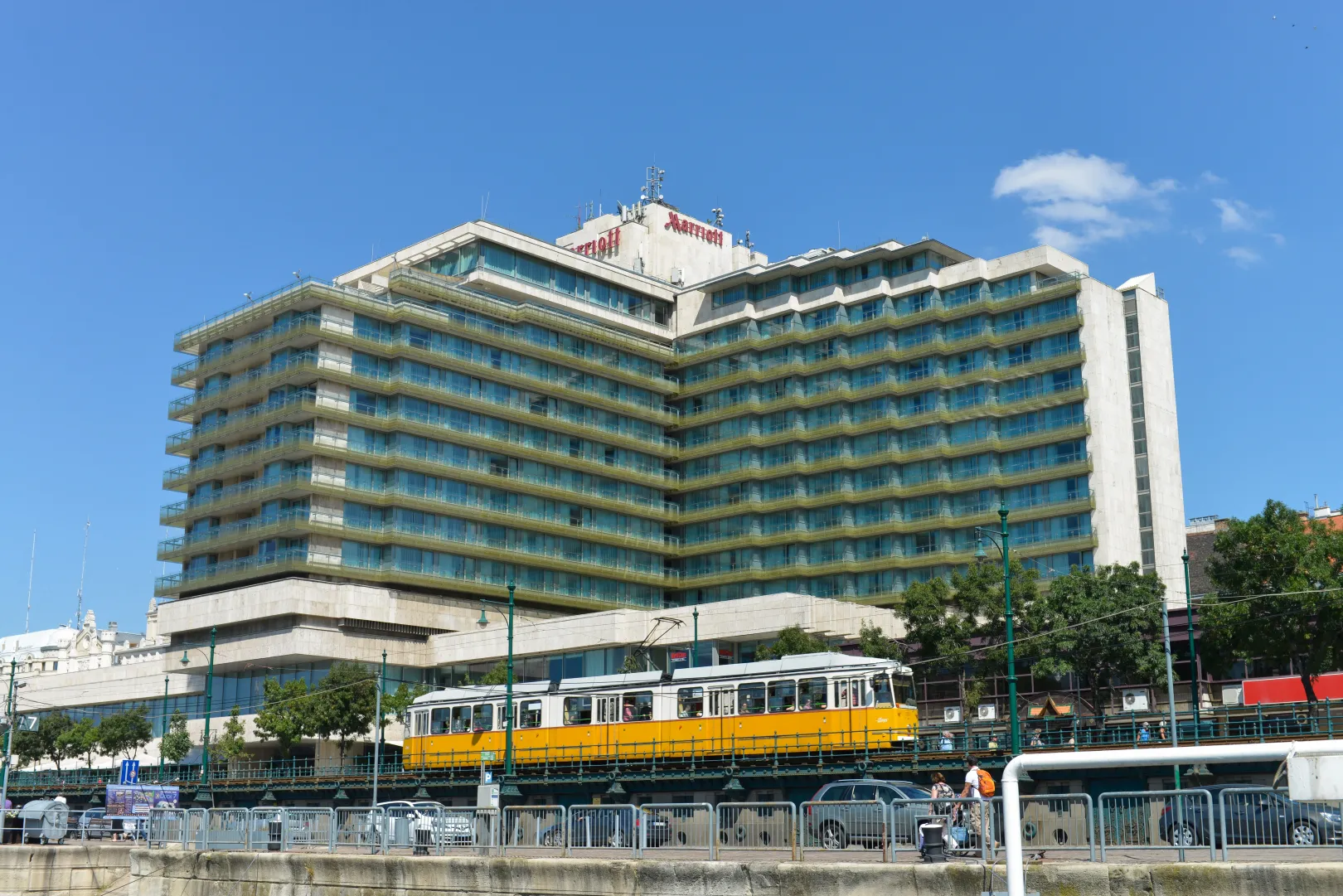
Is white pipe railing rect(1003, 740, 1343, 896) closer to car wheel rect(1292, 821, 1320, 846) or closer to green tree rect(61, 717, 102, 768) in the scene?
car wheel rect(1292, 821, 1320, 846)

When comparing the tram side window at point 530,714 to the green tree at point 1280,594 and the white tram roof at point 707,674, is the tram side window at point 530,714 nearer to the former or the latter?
the white tram roof at point 707,674

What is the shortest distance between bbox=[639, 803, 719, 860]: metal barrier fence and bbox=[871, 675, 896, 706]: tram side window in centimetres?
2361

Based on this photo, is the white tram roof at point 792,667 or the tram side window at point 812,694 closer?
the white tram roof at point 792,667

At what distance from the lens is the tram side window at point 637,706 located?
52.8 meters

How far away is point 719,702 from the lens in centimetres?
5116

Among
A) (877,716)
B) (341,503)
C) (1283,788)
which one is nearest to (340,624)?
(341,503)

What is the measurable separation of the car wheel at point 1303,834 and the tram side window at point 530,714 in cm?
3974

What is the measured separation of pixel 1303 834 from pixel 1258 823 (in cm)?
59

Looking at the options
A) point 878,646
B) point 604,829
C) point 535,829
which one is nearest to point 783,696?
point 878,646

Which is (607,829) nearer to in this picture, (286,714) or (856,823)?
(856,823)

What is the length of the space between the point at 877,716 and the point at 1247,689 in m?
30.1

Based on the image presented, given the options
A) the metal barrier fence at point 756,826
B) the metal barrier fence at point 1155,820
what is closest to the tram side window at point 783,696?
the metal barrier fence at point 756,826

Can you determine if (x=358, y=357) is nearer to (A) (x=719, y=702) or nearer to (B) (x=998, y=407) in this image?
(B) (x=998, y=407)

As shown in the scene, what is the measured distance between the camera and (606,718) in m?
53.8
